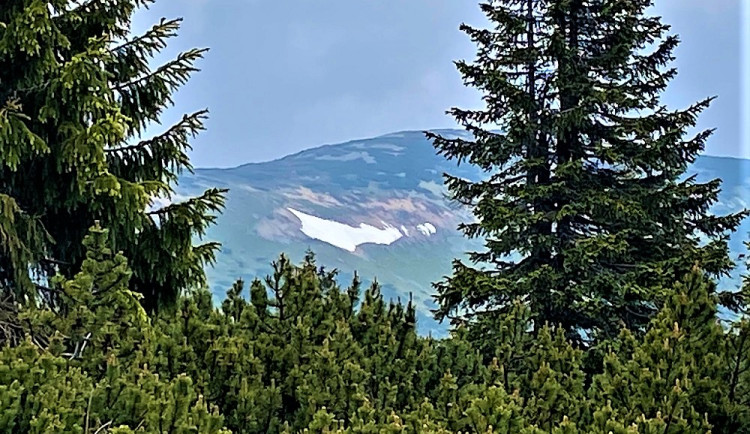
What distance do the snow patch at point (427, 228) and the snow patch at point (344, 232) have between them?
31.3 inches

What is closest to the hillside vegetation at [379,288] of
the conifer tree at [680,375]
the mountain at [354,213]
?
the conifer tree at [680,375]

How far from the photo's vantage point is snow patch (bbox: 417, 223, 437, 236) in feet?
86.4

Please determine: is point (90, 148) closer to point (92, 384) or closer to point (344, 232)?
point (92, 384)

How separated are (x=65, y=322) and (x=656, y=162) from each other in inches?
246

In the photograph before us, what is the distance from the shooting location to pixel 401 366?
3.23 m

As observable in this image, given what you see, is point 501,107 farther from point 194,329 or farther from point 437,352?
point 194,329

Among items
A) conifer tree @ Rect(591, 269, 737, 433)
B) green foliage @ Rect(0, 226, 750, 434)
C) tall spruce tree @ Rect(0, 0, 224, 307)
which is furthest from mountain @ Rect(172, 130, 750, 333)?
conifer tree @ Rect(591, 269, 737, 433)

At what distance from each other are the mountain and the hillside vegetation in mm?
14492

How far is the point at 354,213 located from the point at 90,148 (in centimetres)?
2334

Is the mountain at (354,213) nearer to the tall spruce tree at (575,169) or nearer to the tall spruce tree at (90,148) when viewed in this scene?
the tall spruce tree at (575,169)

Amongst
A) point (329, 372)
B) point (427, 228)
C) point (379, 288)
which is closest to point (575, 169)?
point (379, 288)

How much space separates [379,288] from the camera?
13.8 ft

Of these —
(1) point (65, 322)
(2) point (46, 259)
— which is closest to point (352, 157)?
(2) point (46, 259)

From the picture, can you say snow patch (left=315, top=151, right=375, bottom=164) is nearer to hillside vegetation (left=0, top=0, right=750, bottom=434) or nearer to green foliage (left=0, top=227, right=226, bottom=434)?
hillside vegetation (left=0, top=0, right=750, bottom=434)
